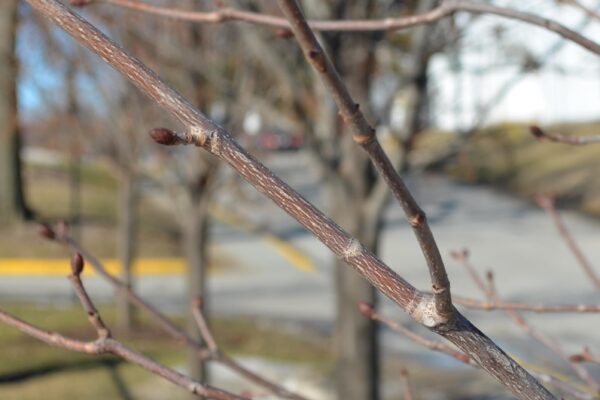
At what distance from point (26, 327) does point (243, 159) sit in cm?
63

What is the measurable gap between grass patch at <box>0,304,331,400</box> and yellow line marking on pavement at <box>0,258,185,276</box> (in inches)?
163

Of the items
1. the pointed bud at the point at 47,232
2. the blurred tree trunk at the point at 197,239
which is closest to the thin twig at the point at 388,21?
the pointed bud at the point at 47,232

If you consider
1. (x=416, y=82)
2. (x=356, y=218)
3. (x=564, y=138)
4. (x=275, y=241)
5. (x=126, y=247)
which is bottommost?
(x=564, y=138)

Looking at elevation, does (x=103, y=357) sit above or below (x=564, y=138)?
above

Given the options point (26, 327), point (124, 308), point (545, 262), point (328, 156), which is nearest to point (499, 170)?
point (545, 262)

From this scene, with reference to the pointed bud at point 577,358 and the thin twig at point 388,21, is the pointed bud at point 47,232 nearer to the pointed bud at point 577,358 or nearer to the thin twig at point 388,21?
the thin twig at point 388,21

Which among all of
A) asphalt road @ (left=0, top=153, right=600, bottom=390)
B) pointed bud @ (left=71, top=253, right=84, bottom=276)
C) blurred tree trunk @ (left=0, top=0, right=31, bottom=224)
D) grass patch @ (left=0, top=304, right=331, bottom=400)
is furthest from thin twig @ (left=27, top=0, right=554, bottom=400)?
grass patch @ (left=0, top=304, right=331, bottom=400)

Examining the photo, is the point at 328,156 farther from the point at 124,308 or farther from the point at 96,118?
the point at 124,308

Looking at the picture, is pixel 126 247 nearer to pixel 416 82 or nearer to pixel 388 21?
pixel 416 82

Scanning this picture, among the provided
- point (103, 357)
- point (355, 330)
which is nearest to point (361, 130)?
point (355, 330)

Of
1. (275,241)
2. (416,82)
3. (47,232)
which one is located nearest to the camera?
(47,232)

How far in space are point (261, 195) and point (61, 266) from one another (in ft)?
34.3

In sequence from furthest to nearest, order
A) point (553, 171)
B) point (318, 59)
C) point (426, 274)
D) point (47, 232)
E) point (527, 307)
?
point (553, 171), point (426, 274), point (527, 307), point (47, 232), point (318, 59)

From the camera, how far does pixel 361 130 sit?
1.12m
